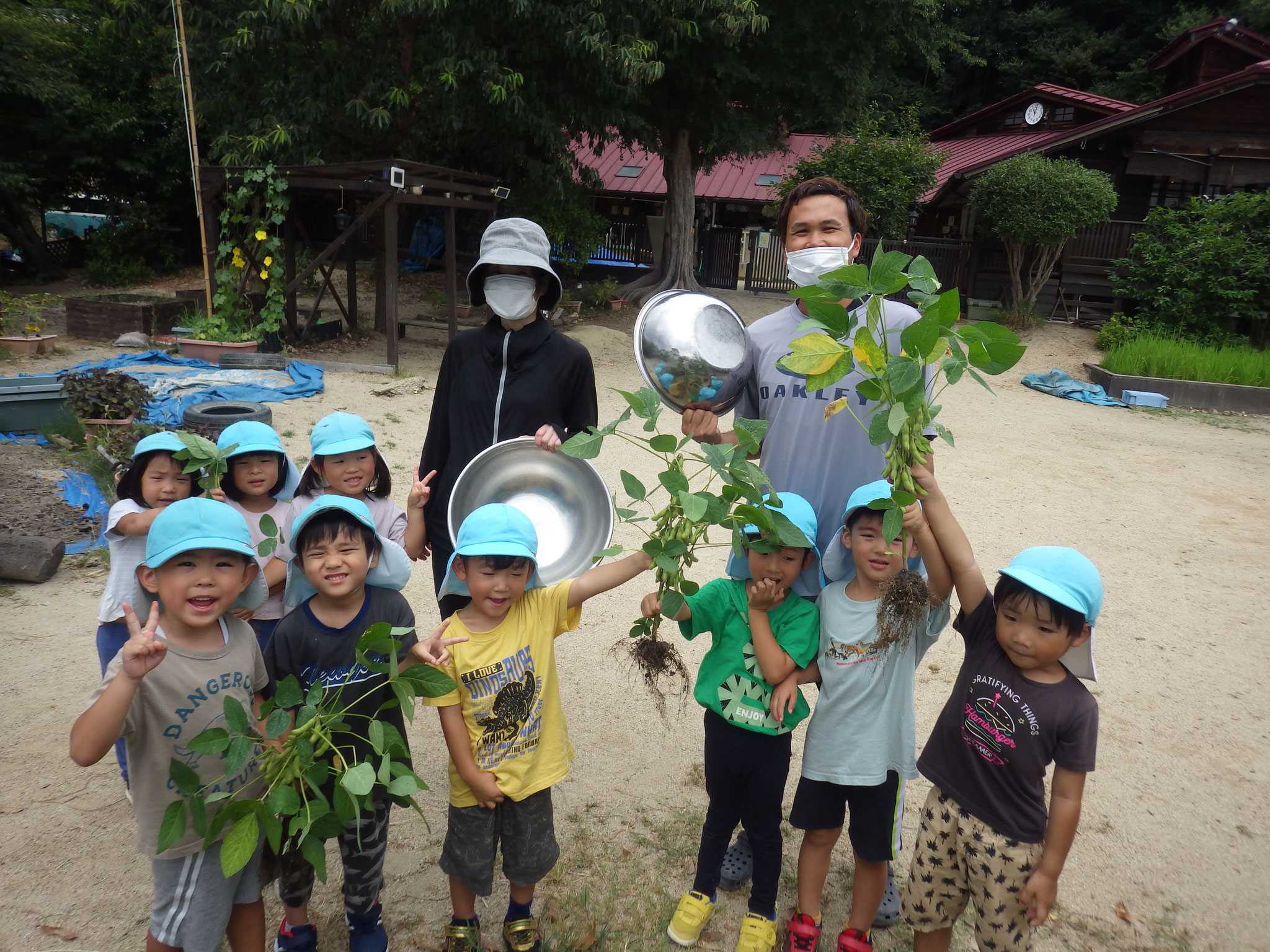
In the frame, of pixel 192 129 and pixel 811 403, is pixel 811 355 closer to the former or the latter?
pixel 811 403

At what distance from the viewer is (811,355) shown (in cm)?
172

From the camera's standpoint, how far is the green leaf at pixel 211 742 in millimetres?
1684

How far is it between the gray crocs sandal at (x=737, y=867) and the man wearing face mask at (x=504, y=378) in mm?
1164

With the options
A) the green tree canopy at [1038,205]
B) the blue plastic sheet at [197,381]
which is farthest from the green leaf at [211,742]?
the green tree canopy at [1038,205]

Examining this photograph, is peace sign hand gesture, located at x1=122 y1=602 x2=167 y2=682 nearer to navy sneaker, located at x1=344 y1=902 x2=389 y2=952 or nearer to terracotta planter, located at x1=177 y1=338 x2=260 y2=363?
navy sneaker, located at x1=344 y1=902 x2=389 y2=952

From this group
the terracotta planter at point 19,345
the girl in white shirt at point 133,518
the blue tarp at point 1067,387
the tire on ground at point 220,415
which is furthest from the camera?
the blue tarp at point 1067,387

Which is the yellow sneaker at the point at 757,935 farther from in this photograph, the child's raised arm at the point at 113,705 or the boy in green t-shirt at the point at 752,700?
the child's raised arm at the point at 113,705

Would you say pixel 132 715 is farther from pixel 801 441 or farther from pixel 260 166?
pixel 260 166

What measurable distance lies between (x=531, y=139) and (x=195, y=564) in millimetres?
13236

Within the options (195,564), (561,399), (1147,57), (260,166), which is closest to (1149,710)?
(561,399)

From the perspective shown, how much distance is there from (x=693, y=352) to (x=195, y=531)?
137 cm

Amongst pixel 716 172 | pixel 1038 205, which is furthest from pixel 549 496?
pixel 716 172

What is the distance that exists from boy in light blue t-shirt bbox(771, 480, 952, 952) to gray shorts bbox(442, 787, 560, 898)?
673 millimetres

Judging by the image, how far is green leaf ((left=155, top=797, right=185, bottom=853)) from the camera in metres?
1.65
